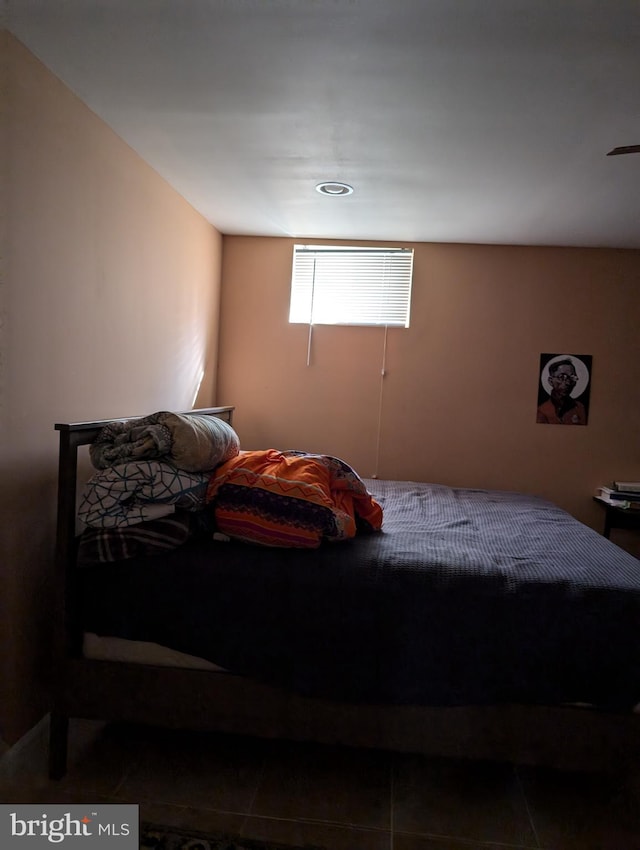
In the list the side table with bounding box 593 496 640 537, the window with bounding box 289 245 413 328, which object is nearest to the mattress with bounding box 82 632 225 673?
the window with bounding box 289 245 413 328

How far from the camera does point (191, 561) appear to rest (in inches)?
72.9

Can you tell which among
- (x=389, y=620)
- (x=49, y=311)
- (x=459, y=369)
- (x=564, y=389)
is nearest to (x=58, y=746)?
(x=389, y=620)

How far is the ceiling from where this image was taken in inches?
60.3

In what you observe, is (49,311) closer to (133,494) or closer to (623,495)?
(133,494)

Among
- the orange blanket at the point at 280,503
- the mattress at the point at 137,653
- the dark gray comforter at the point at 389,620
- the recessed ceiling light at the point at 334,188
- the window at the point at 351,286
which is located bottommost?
the mattress at the point at 137,653

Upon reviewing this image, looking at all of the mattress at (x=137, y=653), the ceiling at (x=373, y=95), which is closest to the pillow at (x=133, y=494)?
the mattress at (x=137, y=653)

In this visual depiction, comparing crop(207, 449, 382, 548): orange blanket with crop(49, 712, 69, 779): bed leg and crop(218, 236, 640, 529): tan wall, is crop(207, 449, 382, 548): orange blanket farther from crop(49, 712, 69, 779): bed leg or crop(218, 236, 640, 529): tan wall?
crop(218, 236, 640, 529): tan wall

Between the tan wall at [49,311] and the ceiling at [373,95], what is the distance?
0.14m

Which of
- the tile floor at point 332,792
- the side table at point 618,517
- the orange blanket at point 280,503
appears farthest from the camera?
the side table at point 618,517

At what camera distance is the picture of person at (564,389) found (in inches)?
142

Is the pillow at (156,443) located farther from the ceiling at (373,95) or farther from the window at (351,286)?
the window at (351,286)

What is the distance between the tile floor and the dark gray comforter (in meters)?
0.35

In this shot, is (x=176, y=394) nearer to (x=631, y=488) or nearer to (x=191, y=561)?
(x=191, y=561)

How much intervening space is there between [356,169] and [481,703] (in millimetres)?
2079
